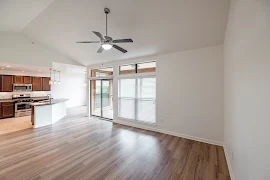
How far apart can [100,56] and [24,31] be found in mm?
2856

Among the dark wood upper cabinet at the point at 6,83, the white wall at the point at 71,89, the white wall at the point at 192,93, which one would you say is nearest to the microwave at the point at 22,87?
the dark wood upper cabinet at the point at 6,83

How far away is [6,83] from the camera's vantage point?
6.06 meters

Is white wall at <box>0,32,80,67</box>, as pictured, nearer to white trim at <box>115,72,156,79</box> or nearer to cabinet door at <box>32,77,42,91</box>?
cabinet door at <box>32,77,42,91</box>

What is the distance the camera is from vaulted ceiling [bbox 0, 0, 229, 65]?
8.07 feet

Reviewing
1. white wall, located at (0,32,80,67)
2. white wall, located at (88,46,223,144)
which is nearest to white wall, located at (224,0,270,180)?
white wall, located at (88,46,223,144)

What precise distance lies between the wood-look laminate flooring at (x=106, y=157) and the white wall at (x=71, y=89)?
4.75 m

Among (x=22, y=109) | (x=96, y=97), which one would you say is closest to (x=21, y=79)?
(x=22, y=109)

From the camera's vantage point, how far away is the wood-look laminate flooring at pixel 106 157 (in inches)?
85.7

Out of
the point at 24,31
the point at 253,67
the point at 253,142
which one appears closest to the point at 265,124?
the point at 253,142

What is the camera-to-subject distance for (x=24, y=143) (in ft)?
10.9

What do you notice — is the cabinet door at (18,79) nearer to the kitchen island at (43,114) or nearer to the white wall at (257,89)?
the kitchen island at (43,114)

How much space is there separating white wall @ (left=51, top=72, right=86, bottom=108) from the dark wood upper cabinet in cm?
202

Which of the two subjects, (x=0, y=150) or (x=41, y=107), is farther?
(x=41, y=107)

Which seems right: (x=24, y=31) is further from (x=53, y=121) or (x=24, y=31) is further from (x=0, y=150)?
(x=0, y=150)
